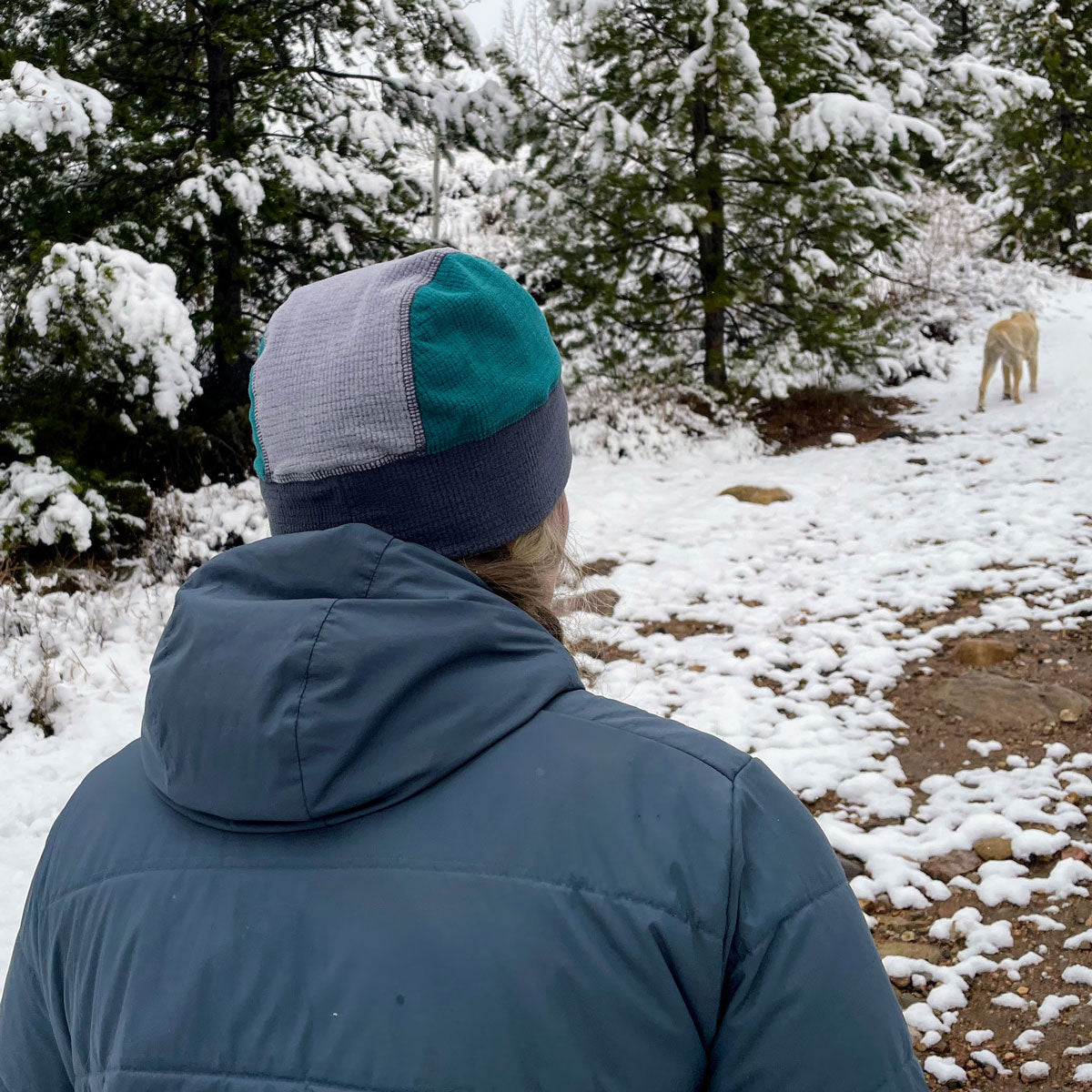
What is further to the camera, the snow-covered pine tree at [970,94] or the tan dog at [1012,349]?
the snow-covered pine tree at [970,94]

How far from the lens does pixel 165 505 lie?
7.05 metres

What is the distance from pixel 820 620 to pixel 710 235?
17.9ft

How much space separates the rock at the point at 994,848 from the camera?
3.74 m

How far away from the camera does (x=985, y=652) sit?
17.4 feet

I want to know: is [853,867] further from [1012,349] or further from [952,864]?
[1012,349]

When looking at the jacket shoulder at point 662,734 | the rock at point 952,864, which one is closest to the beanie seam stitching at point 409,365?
the jacket shoulder at point 662,734

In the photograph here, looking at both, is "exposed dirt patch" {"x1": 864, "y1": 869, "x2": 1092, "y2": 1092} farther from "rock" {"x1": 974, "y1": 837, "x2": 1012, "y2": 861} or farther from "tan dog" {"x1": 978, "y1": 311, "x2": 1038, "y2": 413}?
"tan dog" {"x1": 978, "y1": 311, "x2": 1038, "y2": 413}

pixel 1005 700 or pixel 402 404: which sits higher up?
pixel 402 404

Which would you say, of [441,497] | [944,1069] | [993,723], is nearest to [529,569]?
[441,497]

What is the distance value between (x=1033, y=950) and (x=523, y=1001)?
10.4 ft

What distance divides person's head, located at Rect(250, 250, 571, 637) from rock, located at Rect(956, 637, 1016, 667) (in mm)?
4823

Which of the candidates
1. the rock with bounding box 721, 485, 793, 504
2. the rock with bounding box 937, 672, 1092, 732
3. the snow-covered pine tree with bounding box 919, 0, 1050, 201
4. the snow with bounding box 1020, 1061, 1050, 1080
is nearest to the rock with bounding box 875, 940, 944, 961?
the snow with bounding box 1020, 1061, 1050, 1080

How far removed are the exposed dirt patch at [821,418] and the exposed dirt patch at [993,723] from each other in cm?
493

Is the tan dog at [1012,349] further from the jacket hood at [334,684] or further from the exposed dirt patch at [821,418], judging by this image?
the jacket hood at [334,684]
